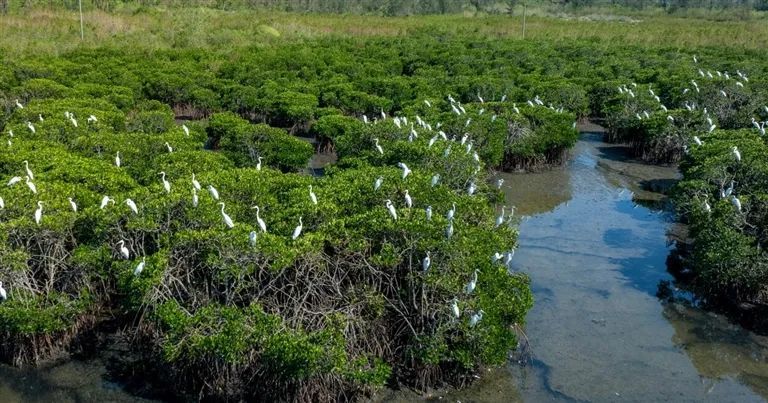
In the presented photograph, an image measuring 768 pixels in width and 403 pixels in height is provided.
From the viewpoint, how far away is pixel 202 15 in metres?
54.1

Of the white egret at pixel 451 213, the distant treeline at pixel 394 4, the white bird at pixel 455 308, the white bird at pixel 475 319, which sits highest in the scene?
the distant treeline at pixel 394 4

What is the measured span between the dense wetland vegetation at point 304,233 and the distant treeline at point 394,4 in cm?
3151

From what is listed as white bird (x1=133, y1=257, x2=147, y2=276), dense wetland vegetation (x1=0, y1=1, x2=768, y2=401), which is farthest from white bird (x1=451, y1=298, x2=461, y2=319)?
white bird (x1=133, y1=257, x2=147, y2=276)

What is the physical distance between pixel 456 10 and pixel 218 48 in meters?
48.2

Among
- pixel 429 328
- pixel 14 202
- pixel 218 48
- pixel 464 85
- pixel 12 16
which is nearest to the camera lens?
pixel 429 328

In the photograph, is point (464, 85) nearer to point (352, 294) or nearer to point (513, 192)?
point (513, 192)

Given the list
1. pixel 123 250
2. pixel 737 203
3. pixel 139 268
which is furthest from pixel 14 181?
pixel 737 203

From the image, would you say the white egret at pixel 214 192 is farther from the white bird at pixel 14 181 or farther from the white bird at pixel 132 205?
the white bird at pixel 14 181

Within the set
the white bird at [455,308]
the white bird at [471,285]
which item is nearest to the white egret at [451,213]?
the white bird at [471,285]

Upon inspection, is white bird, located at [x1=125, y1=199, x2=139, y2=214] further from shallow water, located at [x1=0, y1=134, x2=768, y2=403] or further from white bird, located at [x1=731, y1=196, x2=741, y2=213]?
white bird, located at [x1=731, y1=196, x2=741, y2=213]

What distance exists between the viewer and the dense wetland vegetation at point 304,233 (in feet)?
35.5

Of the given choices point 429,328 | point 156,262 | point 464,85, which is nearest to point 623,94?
point 464,85

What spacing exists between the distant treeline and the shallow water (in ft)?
155

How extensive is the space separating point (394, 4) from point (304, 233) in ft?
227
